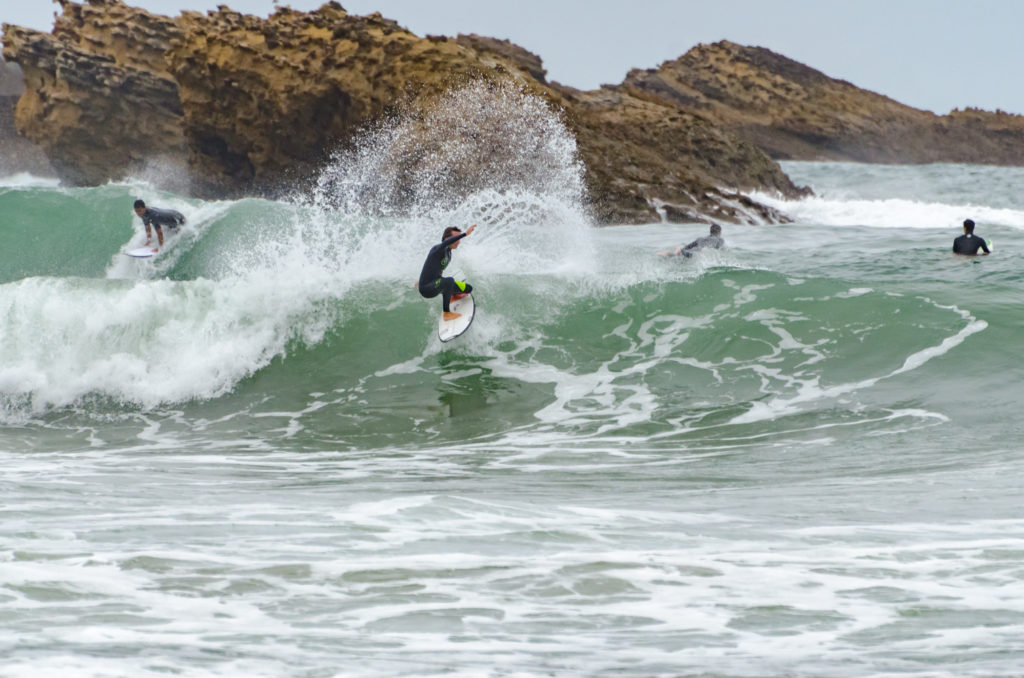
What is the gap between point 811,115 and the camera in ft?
280

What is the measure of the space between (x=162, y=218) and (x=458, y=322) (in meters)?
9.02

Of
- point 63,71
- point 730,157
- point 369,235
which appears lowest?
point 369,235

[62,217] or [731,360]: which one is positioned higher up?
[62,217]

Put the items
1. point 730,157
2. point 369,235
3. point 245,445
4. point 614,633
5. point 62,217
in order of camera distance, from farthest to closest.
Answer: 1. point 730,157
2. point 62,217
3. point 369,235
4. point 245,445
5. point 614,633

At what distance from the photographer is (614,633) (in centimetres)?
372

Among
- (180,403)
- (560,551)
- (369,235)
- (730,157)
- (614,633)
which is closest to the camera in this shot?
(614,633)

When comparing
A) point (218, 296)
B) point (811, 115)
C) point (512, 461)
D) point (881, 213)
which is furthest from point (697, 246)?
point (811, 115)

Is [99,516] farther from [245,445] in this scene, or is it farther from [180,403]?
[180,403]

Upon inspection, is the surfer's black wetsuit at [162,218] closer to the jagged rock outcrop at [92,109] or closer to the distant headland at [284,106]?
the distant headland at [284,106]

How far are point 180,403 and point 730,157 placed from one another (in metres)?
24.7

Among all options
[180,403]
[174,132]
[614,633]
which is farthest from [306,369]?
[174,132]

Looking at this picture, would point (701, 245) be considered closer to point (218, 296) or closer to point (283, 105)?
point (218, 296)

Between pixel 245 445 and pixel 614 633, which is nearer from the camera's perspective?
pixel 614 633

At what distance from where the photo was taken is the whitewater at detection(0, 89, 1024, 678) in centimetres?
370
